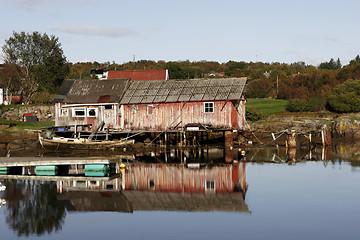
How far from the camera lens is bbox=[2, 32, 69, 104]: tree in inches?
2478

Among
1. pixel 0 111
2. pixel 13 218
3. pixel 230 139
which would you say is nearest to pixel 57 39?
pixel 0 111

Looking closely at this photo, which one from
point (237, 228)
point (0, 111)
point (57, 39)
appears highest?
point (57, 39)

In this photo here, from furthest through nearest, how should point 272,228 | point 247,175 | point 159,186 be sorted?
point 247,175 → point 159,186 → point 272,228

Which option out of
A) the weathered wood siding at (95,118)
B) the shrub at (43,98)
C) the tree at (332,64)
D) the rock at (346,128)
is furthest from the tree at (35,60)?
the tree at (332,64)

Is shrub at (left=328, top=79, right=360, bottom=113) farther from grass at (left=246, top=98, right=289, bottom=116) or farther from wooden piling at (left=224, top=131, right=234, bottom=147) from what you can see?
wooden piling at (left=224, top=131, right=234, bottom=147)

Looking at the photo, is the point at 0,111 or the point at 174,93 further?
the point at 0,111

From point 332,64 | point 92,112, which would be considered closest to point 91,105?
point 92,112

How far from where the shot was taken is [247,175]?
90.0 ft

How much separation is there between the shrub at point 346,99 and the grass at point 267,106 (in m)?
5.64

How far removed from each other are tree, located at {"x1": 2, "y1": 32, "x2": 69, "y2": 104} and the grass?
2672 centimetres

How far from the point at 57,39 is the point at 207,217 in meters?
52.0

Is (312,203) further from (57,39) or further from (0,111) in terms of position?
(57,39)

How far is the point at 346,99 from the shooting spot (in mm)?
50094

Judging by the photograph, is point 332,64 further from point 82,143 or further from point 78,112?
point 82,143
